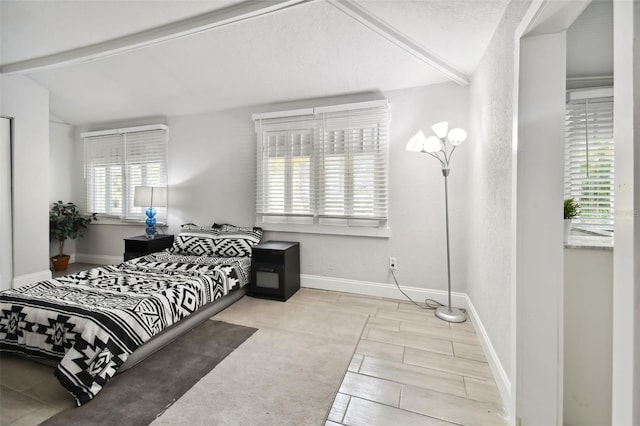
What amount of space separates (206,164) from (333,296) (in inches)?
102

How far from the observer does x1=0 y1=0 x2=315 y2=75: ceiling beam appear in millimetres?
1983

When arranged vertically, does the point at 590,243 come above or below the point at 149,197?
below

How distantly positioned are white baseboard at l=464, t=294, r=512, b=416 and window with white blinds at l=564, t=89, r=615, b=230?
1.24 m

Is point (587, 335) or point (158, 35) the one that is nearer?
point (587, 335)

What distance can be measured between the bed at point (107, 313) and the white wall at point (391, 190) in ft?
3.51

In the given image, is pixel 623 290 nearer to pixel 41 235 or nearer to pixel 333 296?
pixel 333 296

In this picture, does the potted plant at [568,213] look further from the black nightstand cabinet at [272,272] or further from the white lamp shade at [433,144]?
the black nightstand cabinet at [272,272]

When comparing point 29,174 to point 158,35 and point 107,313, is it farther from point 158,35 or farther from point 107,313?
point 107,313

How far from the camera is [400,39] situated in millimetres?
2219

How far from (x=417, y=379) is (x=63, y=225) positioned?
5.41m

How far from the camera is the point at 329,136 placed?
3.25 meters

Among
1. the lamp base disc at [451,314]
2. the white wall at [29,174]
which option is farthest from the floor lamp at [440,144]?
the white wall at [29,174]

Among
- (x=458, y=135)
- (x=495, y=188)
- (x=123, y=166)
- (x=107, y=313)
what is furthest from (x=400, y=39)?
(x=123, y=166)

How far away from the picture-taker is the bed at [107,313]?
1559mm
